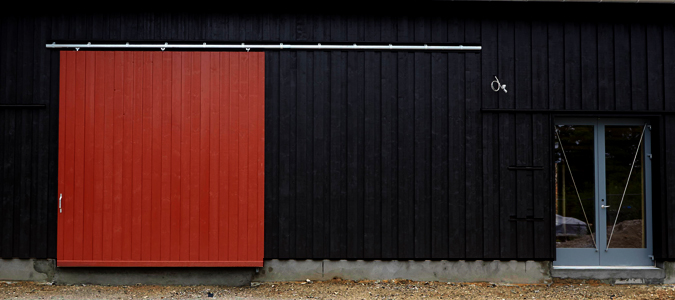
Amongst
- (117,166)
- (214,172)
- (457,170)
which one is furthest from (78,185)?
(457,170)

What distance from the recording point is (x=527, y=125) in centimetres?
544

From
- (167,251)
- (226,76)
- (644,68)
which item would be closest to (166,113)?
(226,76)

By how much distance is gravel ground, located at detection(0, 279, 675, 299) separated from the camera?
197 inches

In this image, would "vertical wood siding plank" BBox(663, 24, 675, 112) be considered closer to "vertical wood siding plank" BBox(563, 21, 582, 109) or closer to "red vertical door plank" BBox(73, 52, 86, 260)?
"vertical wood siding plank" BBox(563, 21, 582, 109)

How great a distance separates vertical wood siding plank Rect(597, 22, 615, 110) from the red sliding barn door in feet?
13.8

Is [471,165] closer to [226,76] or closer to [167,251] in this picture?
[226,76]

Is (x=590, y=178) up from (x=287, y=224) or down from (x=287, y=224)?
up

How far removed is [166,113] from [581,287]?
545cm

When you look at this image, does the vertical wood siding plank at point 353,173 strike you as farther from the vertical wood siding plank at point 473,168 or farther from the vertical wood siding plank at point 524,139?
the vertical wood siding plank at point 524,139

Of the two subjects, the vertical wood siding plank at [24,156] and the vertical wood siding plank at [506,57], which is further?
the vertical wood siding plank at [506,57]

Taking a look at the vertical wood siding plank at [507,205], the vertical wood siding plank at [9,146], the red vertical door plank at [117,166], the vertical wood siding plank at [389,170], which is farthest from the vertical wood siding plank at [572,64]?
the vertical wood siding plank at [9,146]

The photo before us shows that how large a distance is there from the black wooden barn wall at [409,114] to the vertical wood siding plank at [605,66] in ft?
0.04

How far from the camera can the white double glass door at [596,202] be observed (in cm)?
554

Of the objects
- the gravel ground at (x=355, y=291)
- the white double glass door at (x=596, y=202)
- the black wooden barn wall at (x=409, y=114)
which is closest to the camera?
the gravel ground at (x=355, y=291)
